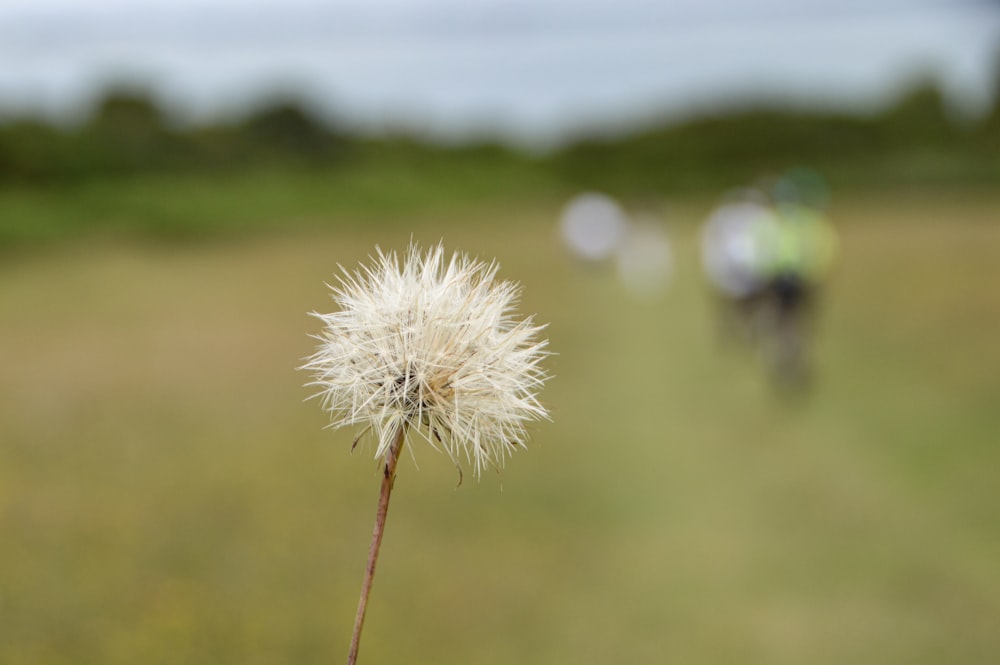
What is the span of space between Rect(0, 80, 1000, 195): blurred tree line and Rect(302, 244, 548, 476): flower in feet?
164

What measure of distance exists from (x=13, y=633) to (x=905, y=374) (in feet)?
50.5

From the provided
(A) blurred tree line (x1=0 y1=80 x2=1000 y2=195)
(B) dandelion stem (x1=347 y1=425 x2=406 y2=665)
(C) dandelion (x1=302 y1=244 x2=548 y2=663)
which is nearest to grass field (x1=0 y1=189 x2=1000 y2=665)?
(C) dandelion (x1=302 y1=244 x2=548 y2=663)

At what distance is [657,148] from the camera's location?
81.7m

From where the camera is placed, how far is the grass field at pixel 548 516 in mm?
9180

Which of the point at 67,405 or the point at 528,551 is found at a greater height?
the point at 67,405

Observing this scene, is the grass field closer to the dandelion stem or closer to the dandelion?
the dandelion

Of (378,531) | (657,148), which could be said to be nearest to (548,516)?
(378,531)

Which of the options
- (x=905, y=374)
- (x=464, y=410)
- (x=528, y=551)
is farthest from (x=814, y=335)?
(x=464, y=410)

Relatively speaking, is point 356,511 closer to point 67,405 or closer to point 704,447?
point 704,447

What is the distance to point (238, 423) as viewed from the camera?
17.0 m

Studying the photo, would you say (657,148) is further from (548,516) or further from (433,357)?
(433,357)

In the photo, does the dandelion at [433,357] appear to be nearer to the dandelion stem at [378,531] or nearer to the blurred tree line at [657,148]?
the dandelion stem at [378,531]

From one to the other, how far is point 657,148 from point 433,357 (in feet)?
269

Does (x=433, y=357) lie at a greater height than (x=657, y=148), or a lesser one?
lesser
